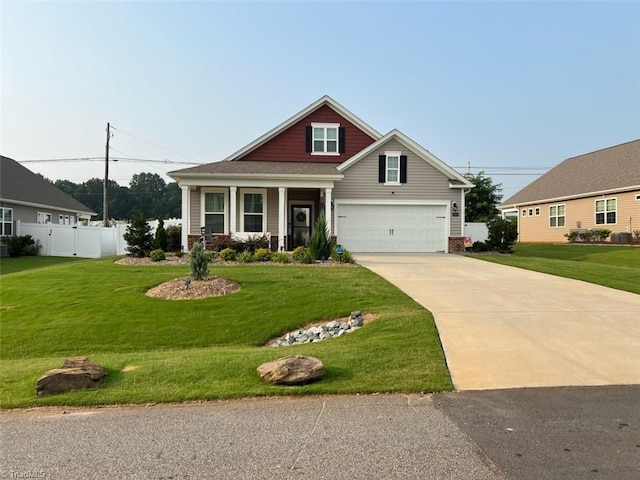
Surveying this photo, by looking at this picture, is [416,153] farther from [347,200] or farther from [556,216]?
[556,216]

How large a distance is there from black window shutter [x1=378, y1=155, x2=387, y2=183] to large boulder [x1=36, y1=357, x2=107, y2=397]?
52.9 feet

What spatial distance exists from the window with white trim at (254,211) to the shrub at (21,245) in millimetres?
11522

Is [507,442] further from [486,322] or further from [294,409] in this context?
[486,322]

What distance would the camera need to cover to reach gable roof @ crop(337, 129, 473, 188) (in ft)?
64.1

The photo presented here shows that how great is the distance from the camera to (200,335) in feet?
24.4

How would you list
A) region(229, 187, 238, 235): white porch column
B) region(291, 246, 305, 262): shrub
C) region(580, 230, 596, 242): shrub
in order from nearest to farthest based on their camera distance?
region(291, 246, 305, 262): shrub → region(229, 187, 238, 235): white porch column → region(580, 230, 596, 242): shrub

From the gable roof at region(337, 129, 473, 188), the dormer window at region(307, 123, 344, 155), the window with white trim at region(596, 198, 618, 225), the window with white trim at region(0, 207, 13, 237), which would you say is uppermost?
the dormer window at region(307, 123, 344, 155)

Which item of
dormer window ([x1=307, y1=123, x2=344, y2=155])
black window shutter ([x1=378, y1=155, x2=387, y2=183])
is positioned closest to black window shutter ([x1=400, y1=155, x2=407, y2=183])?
black window shutter ([x1=378, y1=155, x2=387, y2=183])

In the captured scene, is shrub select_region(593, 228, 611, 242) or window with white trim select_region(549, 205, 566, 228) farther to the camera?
window with white trim select_region(549, 205, 566, 228)

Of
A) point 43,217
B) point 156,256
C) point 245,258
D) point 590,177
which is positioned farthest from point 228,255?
point 590,177

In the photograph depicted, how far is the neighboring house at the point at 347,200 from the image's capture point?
18.4 meters

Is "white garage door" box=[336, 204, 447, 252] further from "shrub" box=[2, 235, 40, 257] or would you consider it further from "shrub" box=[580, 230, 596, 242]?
"shrub" box=[2, 235, 40, 257]

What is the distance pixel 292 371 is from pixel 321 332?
263 cm

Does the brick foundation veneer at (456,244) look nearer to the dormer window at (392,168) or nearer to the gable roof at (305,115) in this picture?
the dormer window at (392,168)
